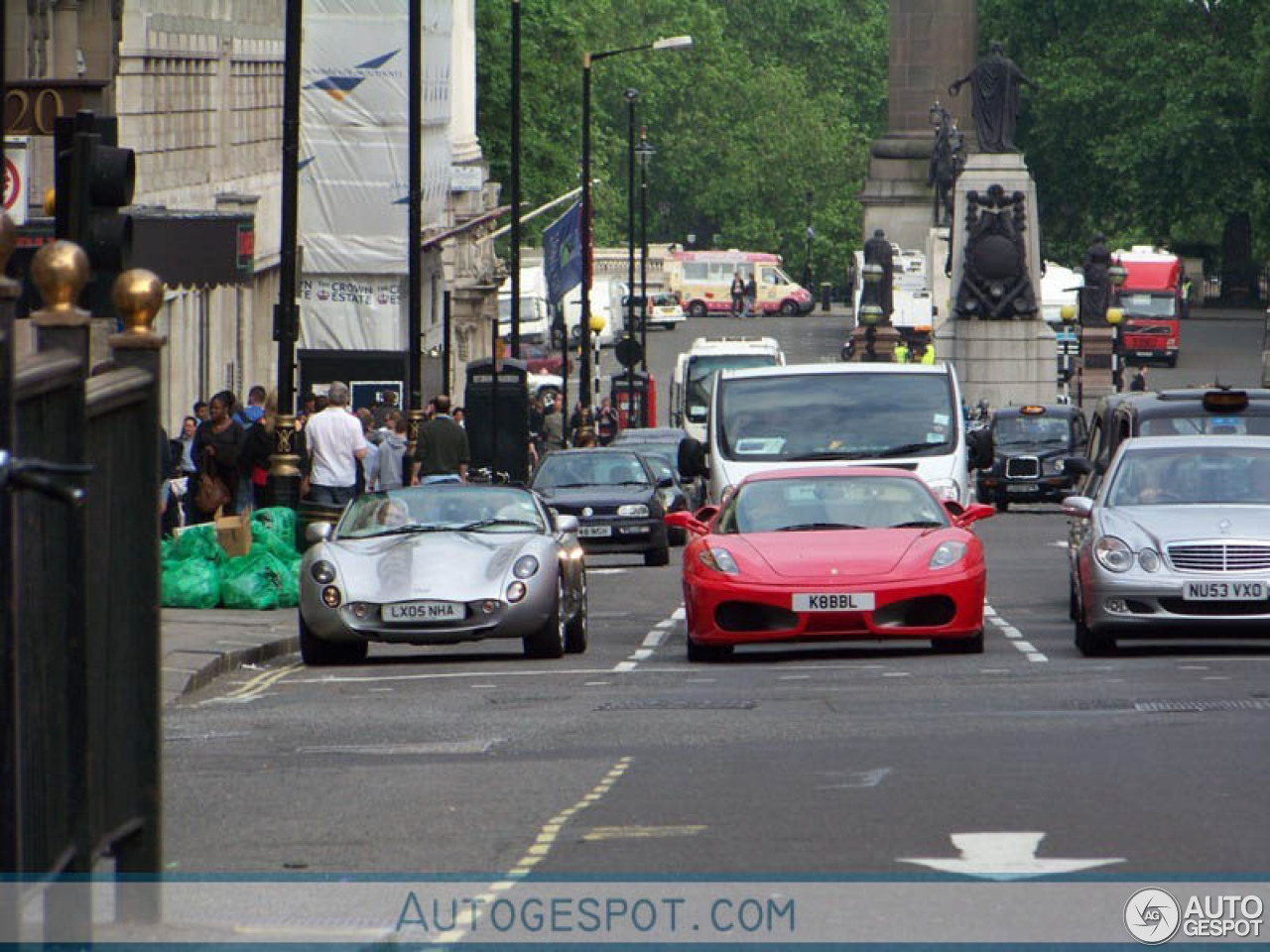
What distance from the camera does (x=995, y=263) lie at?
209ft

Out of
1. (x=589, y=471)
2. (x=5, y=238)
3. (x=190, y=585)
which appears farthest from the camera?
(x=589, y=471)

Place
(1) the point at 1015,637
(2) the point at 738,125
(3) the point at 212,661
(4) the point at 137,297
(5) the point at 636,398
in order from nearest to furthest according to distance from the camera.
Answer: (4) the point at 137,297 → (3) the point at 212,661 → (1) the point at 1015,637 → (5) the point at 636,398 → (2) the point at 738,125

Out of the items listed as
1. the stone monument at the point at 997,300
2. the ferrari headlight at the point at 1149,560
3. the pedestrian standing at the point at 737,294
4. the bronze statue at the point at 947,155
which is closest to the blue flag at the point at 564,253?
the stone monument at the point at 997,300

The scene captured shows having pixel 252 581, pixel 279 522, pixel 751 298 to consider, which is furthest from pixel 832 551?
pixel 751 298

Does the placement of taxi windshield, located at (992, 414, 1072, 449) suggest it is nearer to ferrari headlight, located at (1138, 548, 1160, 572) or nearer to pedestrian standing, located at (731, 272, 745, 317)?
ferrari headlight, located at (1138, 548, 1160, 572)

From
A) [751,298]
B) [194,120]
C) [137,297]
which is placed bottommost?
[751,298]

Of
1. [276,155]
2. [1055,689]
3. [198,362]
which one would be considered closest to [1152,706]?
[1055,689]

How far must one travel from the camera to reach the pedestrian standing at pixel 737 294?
409 feet

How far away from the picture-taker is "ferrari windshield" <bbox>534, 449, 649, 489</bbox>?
37438 mm

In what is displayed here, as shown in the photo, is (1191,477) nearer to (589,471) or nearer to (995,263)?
(589,471)

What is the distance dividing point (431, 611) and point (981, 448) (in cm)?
815

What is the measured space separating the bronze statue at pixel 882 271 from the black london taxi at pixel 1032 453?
3745 centimetres

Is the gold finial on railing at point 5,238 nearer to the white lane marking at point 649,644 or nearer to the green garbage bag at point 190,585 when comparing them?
the white lane marking at point 649,644

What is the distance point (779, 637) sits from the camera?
1898 cm
